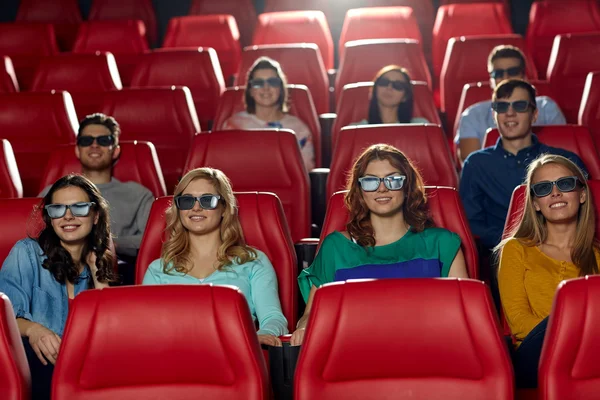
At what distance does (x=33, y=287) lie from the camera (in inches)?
77.7

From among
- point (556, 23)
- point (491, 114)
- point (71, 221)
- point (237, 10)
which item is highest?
point (237, 10)

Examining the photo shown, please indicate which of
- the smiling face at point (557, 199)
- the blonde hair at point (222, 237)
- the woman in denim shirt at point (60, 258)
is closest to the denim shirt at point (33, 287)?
the woman in denim shirt at point (60, 258)

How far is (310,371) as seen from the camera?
1.36 meters

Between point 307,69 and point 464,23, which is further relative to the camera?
point 464,23

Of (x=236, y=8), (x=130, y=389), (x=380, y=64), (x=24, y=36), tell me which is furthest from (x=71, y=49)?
(x=130, y=389)

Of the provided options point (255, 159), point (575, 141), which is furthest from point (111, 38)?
point (575, 141)

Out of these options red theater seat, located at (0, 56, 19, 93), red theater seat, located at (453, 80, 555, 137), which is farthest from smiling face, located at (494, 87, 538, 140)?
red theater seat, located at (0, 56, 19, 93)

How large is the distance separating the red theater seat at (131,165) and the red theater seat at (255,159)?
0.19 m

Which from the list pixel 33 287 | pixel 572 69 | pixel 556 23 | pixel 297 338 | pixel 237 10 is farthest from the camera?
pixel 237 10

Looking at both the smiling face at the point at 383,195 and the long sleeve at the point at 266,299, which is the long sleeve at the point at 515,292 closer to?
the smiling face at the point at 383,195

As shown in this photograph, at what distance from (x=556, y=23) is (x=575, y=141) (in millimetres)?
1979

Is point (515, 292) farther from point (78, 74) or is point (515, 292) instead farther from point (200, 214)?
point (78, 74)

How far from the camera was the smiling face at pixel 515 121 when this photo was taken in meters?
2.55

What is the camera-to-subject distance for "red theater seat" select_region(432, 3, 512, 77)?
4.41m
